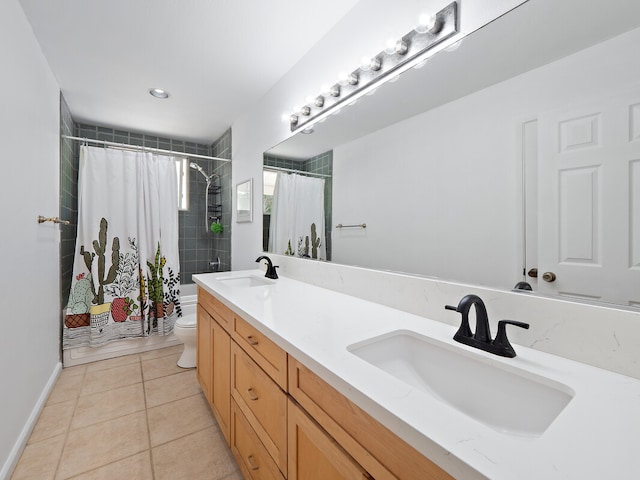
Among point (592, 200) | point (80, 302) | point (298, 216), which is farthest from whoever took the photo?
point (80, 302)

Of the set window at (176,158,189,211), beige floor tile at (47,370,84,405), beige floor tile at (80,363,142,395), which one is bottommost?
beige floor tile at (80,363,142,395)

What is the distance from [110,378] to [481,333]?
268cm

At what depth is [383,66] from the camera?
4.47 feet

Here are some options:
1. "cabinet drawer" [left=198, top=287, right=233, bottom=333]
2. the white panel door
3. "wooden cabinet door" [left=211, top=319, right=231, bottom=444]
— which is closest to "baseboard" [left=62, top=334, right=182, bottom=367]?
"cabinet drawer" [left=198, top=287, right=233, bottom=333]

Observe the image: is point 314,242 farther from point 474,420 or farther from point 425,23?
point 474,420

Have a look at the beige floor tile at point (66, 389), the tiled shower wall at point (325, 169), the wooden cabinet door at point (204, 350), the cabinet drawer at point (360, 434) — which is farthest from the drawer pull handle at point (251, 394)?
the beige floor tile at point (66, 389)

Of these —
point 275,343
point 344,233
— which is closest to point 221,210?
point 344,233

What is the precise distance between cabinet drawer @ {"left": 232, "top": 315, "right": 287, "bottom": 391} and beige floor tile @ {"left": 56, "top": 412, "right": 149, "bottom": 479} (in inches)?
37.1

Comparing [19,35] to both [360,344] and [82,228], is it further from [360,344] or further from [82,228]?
[360,344]

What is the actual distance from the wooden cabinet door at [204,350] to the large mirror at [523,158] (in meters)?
1.12

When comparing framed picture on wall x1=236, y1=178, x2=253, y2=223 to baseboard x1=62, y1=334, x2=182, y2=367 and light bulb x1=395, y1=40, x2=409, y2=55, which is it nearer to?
baseboard x1=62, y1=334, x2=182, y2=367

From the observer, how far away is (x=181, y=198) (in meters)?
3.70

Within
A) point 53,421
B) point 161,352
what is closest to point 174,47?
point 53,421

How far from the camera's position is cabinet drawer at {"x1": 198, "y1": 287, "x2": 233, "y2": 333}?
1393mm
